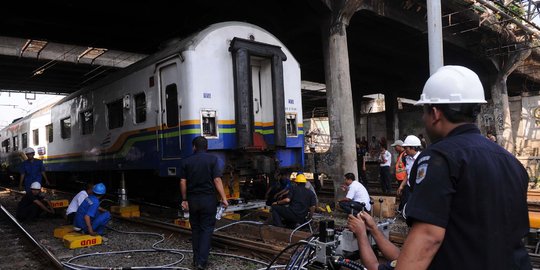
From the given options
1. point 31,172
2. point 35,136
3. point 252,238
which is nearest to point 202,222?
point 252,238

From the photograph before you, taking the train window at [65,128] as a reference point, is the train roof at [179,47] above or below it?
above

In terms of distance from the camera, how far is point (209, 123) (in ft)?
25.9

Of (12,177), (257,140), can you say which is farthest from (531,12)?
(12,177)

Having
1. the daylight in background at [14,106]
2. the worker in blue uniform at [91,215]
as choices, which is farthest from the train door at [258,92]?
the daylight in background at [14,106]

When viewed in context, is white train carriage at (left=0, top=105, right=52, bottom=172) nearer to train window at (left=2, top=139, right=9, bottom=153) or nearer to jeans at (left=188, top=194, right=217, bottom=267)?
train window at (left=2, top=139, right=9, bottom=153)

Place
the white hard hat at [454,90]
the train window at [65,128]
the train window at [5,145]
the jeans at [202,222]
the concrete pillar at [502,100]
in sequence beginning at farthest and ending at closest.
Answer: the train window at [5,145]
the concrete pillar at [502,100]
the train window at [65,128]
the jeans at [202,222]
the white hard hat at [454,90]

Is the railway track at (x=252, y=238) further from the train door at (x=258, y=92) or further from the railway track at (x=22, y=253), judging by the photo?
the railway track at (x=22, y=253)

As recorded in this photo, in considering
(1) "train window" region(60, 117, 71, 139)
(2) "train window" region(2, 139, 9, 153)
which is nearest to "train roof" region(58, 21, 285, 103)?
(1) "train window" region(60, 117, 71, 139)

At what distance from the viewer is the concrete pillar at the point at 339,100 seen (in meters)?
11.4

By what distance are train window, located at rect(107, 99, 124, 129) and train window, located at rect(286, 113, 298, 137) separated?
3.76 metres

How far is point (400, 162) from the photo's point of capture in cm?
876

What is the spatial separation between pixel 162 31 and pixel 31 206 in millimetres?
7419

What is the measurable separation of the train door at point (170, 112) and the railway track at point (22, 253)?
103 inches

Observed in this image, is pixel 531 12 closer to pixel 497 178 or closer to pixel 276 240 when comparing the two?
pixel 276 240
